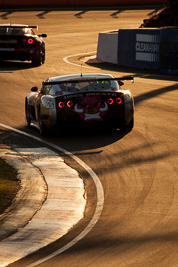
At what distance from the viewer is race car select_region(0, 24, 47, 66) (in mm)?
27141

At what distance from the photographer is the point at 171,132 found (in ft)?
49.2

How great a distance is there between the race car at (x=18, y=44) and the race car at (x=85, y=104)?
1226 cm

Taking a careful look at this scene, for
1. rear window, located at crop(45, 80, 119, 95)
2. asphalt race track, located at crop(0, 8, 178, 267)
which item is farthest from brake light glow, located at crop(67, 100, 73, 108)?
asphalt race track, located at crop(0, 8, 178, 267)

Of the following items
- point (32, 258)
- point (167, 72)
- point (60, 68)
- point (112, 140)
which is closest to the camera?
point (32, 258)

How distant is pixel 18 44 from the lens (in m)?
27.2

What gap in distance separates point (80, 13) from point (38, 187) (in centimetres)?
3921

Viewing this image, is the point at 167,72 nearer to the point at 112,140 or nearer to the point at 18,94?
the point at 18,94

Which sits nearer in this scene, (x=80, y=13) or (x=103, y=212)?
(x=103, y=212)

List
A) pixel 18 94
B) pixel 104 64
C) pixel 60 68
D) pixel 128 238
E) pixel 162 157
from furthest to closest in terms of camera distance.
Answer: pixel 104 64, pixel 60 68, pixel 18 94, pixel 162 157, pixel 128 238

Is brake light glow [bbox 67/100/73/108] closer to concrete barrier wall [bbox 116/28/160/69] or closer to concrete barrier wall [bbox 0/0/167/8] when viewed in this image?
concrete barrier wall [bbox 116/28/160/69]

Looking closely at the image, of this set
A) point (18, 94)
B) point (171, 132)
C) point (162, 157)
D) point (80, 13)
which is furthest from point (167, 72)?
point (80, 13)

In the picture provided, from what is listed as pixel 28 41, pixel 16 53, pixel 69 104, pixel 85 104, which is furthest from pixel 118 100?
pixel 28 41

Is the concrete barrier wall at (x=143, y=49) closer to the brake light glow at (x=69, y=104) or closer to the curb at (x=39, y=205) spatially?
the brake light glow at (x=69, y=104)

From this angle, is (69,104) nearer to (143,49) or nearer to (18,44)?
(143,49)
